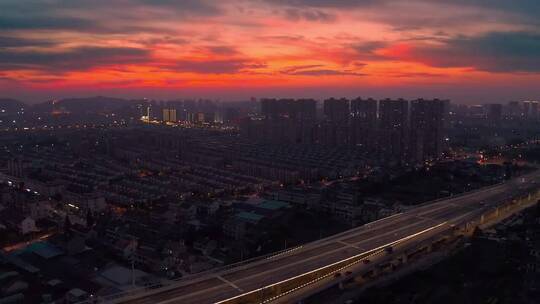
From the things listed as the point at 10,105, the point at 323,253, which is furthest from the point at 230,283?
the point at 10,105

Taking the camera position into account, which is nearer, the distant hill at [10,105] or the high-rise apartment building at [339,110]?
the high-rise apartment building at [339,110]

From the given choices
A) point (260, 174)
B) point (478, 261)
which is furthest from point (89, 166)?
point (478, 261)

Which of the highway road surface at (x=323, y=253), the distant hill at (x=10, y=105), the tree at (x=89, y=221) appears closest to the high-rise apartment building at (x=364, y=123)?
the highway road surface at (x=323, y=253)

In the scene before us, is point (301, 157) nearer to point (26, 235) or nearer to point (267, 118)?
point (267, 118)

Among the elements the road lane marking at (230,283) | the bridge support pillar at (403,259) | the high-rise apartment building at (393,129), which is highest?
the high-rise apartment building at (393,129)

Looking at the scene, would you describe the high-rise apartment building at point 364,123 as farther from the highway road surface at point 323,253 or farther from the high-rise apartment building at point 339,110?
the highway road surface at point 323,253

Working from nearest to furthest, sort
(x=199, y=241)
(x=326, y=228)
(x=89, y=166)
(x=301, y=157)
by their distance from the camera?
(x=199, y=241) < (x=326, y=228) < (x=89, y=166) < (x=301, y=157)

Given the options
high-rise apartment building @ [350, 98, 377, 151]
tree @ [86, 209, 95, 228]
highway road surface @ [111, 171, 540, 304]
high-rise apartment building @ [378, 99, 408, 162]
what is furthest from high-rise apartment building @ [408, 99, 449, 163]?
tree @ [86, 209, 95, 228]
